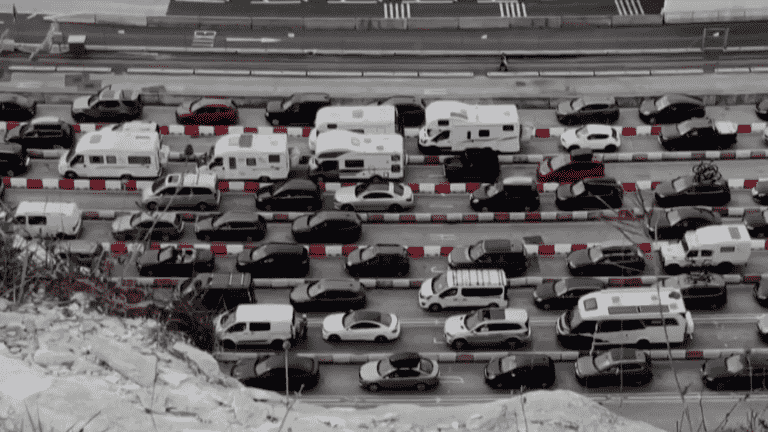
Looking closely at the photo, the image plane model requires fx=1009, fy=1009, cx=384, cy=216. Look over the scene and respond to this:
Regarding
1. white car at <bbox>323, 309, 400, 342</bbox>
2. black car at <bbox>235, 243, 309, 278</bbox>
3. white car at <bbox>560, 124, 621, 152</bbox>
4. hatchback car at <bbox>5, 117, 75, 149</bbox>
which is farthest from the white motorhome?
hatchback car at <bbox>5, 117, 75, 149</bbox>

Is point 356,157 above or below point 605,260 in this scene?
above

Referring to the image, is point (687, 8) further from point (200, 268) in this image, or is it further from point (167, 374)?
point (167, 374)

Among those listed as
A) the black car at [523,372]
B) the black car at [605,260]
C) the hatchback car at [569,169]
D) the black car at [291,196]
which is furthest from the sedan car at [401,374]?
the hatchback car at [569,169]

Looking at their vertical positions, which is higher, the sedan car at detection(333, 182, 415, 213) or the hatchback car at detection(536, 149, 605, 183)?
the hatchback car at detection(536, 149, 605, 183)

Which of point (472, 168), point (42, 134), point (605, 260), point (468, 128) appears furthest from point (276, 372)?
point (42, 134)

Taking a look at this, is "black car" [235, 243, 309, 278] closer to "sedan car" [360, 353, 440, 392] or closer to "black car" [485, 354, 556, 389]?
"sedan car" [360, 353, 440, 392]

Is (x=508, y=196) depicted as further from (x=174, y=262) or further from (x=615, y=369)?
(x=174, y=262)

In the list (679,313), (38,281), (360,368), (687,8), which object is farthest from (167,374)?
(687,8)
